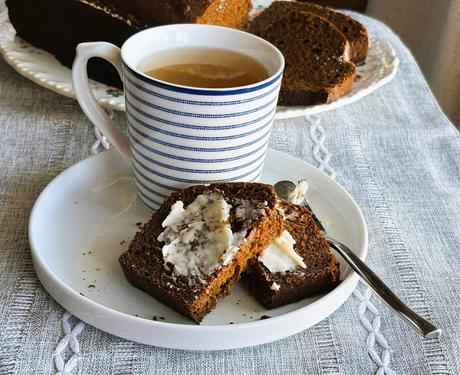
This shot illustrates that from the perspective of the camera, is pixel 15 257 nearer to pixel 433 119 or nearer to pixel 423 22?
pixel 433 119

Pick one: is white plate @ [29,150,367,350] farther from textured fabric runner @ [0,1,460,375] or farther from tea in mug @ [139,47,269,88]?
tea in mug @ [139,47,269,88]

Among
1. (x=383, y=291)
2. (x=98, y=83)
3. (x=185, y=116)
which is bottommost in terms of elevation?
(x=98, y=83)

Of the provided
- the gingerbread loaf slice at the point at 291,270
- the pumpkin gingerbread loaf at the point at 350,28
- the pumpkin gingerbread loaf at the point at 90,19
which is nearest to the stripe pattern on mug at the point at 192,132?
the gingerbread loaf slice at the point at 291,270

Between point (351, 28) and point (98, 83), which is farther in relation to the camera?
point (351, 28)

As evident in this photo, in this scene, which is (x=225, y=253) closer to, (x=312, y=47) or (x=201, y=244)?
(x=201, y=244)

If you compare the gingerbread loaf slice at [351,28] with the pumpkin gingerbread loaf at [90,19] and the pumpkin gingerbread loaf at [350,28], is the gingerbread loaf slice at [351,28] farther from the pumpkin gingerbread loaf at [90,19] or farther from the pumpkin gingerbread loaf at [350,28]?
the pumpkin gingerbread loaf at [90,19]

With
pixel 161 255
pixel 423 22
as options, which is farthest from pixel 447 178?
pixel 423 22

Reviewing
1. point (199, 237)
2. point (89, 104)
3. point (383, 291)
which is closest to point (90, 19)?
point (89, 104)
